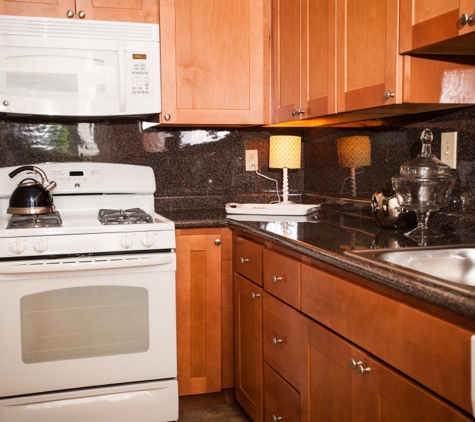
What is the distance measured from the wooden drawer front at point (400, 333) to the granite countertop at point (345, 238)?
5cm

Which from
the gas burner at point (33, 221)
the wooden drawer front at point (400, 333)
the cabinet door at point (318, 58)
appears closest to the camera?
the wooden drawer front at point (400, 333)

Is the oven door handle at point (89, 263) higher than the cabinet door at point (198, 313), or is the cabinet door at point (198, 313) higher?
the oven door handle at point (89, 263)

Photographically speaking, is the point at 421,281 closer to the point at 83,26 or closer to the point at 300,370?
the point at 300,370

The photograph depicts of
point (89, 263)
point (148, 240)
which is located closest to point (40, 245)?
point (89, 263)

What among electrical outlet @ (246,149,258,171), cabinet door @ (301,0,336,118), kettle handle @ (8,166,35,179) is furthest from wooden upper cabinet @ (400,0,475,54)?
kettle handle @ (8,166,35,179)

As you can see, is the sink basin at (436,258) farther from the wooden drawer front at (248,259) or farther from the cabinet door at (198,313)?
the cabinet door at (198,313)

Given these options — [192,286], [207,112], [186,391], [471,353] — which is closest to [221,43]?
[207,112]

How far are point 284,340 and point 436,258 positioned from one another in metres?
0.60

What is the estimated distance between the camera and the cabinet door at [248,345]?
2240 mm

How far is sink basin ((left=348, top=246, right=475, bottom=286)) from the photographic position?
60.6 inches

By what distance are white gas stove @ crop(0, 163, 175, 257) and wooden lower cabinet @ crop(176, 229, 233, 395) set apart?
0.19 meters

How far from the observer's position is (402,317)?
1.23m

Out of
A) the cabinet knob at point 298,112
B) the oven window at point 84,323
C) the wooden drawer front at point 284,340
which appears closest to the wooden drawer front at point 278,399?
the wooden drawer front at point 284,340

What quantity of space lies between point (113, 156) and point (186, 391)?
118cm
